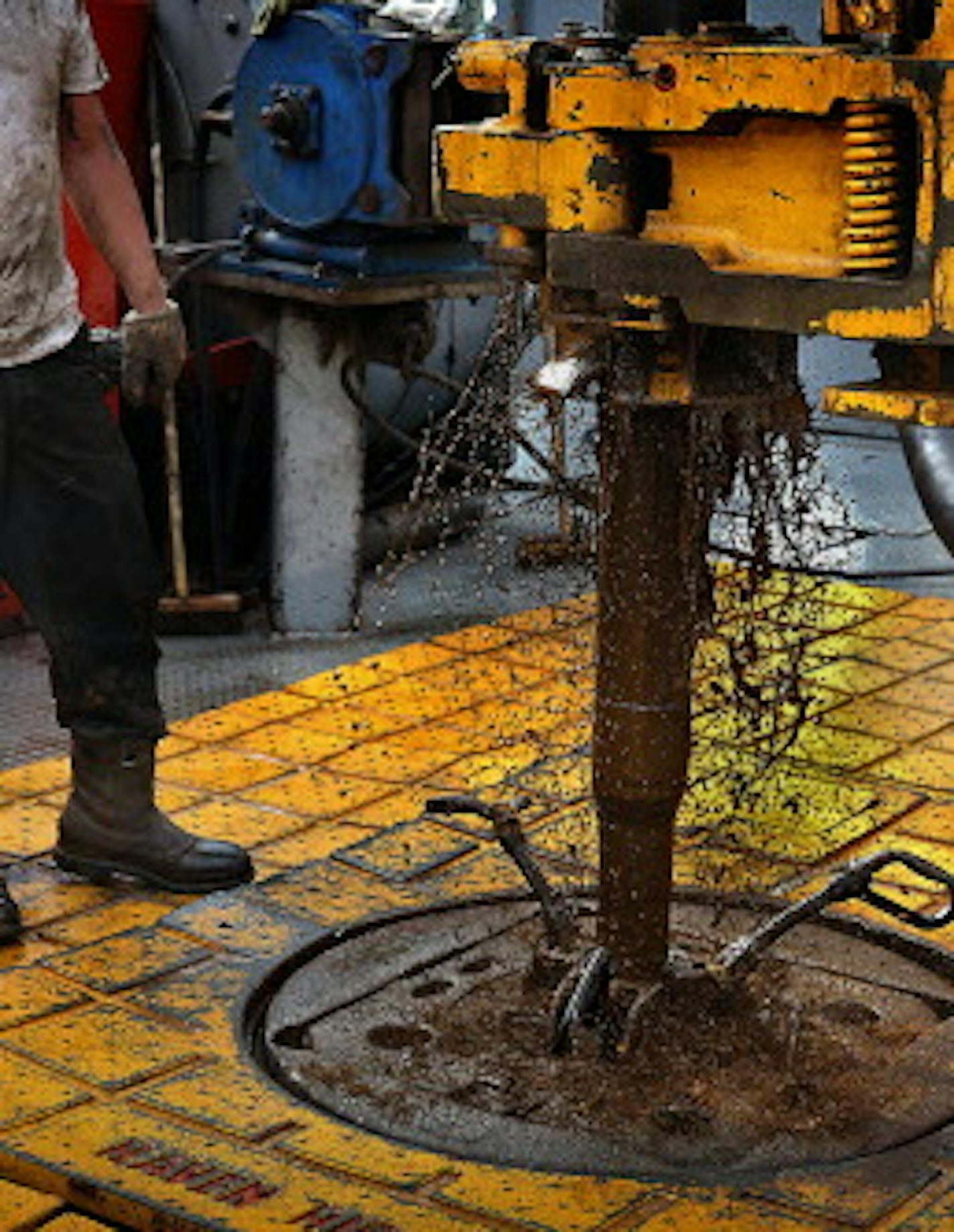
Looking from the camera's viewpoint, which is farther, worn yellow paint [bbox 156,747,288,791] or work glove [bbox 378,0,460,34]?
work glove [bbox 378,0,460,34]

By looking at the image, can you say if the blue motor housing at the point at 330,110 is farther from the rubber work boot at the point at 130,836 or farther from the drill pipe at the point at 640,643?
the drill pipe at the point at 640,643

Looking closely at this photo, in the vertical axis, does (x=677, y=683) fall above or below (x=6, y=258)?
below

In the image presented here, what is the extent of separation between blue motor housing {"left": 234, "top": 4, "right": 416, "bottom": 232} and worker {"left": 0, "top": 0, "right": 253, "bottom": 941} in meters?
1.47

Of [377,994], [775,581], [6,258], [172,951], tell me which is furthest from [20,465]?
[775,581]

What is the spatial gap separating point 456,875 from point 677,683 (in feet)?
4.40

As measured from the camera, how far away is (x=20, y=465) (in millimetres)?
4371

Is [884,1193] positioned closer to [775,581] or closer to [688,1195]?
[688,1195]

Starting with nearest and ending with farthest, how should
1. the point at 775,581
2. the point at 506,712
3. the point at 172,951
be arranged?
the point at 172,951, the point at 506,712, the point at 775,581

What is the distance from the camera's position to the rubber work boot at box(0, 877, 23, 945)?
422 centimetres

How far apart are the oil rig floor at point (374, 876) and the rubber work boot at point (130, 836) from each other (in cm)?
5

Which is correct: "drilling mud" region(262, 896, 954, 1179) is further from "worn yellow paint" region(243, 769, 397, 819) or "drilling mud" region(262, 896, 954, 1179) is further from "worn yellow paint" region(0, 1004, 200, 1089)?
"worn yellow paint" region(243, 769, 397, 819)

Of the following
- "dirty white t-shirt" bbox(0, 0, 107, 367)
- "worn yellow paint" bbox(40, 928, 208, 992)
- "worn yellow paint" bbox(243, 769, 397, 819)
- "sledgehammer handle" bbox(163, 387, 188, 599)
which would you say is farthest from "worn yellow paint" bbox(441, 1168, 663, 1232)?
"sledgehammer handle" bbox(163, 387, 188, 599)

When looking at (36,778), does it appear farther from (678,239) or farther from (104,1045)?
(678,239)

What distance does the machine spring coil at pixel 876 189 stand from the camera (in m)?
2.61
